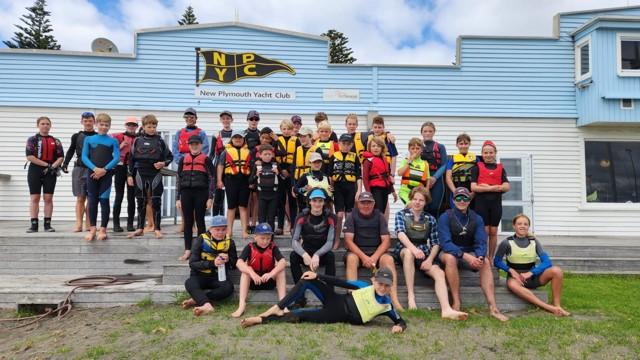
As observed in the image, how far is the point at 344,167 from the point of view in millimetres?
6488

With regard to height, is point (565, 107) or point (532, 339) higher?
point (565, 107)

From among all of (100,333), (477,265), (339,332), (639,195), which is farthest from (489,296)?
(639,195)

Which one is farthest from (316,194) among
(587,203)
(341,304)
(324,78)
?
(587,203)

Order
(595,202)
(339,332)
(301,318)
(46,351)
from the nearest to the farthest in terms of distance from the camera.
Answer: (46,351) < (339,332) < (301,318) < (595,202)

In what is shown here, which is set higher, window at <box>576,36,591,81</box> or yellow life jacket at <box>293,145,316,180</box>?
window at <box>576,36,591,81</box>

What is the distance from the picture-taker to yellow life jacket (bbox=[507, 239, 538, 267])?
229 inches

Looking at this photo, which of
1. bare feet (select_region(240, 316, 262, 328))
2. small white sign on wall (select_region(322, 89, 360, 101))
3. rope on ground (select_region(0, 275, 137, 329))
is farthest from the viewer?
small white sign on wall (select_region(322, 89, 360, 101))

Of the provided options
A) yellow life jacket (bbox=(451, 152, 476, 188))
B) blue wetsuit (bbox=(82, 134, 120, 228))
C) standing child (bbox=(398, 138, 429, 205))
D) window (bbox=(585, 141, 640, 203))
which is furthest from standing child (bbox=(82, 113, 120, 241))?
window (bbox=(585, 141, 640, 203))

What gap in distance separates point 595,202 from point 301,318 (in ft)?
35.6

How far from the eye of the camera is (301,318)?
5000mm

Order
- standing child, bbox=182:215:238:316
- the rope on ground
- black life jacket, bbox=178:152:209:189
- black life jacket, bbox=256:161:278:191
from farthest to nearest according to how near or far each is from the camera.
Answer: black life jacket, bbox=256:161:278:191 < black life jacket, bbox=178:152:209:189 < standing child, bbox=182:215:238:316 < the rope on ground

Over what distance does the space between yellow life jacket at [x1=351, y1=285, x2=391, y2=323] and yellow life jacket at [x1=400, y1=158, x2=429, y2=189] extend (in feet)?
7.08

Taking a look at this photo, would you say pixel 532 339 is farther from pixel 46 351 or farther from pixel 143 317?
pixel 46 351

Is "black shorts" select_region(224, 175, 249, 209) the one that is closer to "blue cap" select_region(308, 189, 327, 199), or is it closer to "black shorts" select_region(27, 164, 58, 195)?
"blue cap" select_region(308, 189, 327, 199)
